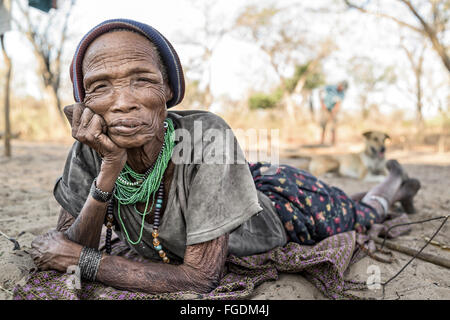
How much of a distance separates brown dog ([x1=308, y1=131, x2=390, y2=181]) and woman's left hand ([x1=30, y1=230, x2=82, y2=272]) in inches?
284

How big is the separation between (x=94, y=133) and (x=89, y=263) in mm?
676

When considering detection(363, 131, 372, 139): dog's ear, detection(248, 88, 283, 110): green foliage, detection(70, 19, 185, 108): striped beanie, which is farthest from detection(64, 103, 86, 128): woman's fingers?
detection(248, 88, 283, 110): green foliage

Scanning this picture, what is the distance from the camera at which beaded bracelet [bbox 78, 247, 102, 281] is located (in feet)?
5.35

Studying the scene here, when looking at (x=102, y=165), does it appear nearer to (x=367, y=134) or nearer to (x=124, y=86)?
(x=124, y=86)

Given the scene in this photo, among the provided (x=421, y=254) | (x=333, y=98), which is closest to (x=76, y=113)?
(x=421, y=254)

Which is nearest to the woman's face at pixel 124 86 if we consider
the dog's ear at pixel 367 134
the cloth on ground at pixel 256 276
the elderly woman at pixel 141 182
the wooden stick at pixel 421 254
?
the elderly woman at pixel 141 182

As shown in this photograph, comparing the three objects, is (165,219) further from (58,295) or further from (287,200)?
(287,200)

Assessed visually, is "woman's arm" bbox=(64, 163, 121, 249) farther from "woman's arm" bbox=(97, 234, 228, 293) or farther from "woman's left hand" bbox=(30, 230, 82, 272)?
"woman's arm" bbox=(97, 234, 228, 293)

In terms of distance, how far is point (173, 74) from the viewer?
65.8 inches

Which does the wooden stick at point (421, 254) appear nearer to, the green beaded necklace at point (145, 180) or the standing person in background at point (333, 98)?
the green beaded necklace at point (145, 180)

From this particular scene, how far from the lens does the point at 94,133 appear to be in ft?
4.79

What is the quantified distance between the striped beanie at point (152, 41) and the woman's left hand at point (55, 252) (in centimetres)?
75

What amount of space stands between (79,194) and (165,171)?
0.50m

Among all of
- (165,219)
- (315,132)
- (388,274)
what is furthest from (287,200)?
(315,132)
